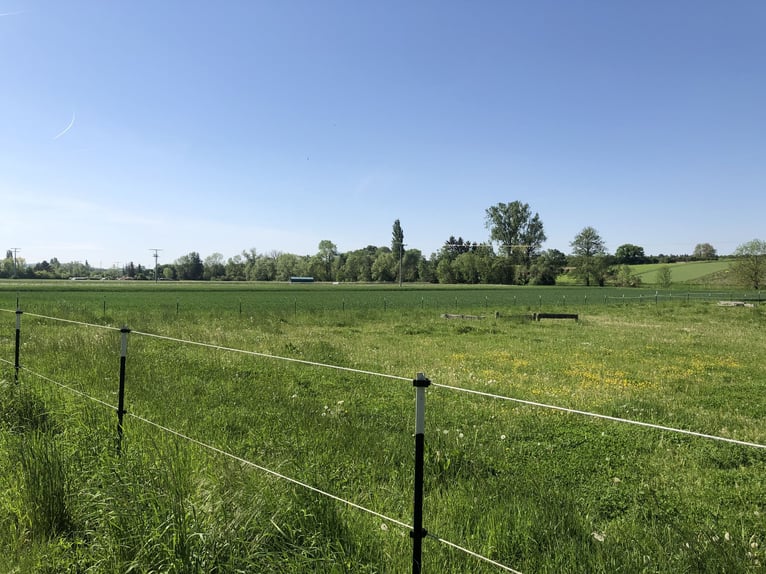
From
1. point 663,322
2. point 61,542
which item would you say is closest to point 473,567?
point 61,542

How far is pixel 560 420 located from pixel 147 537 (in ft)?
23.5

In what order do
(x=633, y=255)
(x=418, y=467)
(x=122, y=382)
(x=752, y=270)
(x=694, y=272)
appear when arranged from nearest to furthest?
(x=418, y=467) < (x=122, y=382) < (x=752, y=270) < (x=694, y=272) < (x=633, y=255)

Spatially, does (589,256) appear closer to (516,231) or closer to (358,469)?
(516,231)

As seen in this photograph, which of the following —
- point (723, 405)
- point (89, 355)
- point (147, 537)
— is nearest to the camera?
point (147, 537)

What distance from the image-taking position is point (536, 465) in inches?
249

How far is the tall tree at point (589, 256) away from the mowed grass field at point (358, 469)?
421 feet

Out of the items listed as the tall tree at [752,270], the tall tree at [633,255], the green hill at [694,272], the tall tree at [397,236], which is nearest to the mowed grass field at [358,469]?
the tall tree at [752,270]

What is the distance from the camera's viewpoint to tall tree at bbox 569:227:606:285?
5182 inches

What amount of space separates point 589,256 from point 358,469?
489ft

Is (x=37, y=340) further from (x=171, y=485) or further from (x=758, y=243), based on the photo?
(x=758, y=243)

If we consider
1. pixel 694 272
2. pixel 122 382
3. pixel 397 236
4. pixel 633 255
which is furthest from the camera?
pixel 633 255

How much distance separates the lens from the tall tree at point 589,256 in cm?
13162

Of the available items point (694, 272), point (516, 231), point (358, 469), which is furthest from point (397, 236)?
point (358, 469)

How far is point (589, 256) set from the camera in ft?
462
